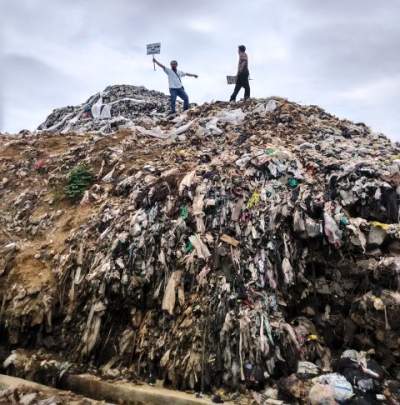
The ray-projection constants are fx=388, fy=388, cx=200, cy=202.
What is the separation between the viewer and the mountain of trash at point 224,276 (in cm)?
411

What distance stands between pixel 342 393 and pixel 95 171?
5.50 metres

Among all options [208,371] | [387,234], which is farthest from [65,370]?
[387,234]

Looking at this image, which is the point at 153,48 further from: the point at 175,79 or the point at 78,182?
the point at 78,182

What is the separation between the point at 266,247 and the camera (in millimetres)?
4969

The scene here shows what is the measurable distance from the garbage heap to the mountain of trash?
163 inches

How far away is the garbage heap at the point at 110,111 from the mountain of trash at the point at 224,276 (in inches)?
163

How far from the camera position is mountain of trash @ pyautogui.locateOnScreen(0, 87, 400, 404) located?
13.5 feet

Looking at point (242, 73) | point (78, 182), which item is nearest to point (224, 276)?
point (78, 182)

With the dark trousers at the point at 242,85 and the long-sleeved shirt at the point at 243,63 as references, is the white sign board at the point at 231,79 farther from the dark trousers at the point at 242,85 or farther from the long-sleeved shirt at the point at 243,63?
the long-sleeved shirt at the point at 243,63

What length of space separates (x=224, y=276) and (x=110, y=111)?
8.58 metres

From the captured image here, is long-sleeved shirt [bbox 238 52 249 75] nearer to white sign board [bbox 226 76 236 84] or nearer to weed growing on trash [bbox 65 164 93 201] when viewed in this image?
white sign board [bbox 226 76 236 84]

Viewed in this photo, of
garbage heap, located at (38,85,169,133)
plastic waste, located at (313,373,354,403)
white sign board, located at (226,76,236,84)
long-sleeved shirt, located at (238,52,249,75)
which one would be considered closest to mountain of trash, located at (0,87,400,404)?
plastic waste, located at (313,373,354,403)

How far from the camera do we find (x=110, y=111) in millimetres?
11836

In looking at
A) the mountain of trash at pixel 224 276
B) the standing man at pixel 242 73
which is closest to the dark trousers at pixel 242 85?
the standing man at pixel 242 73
